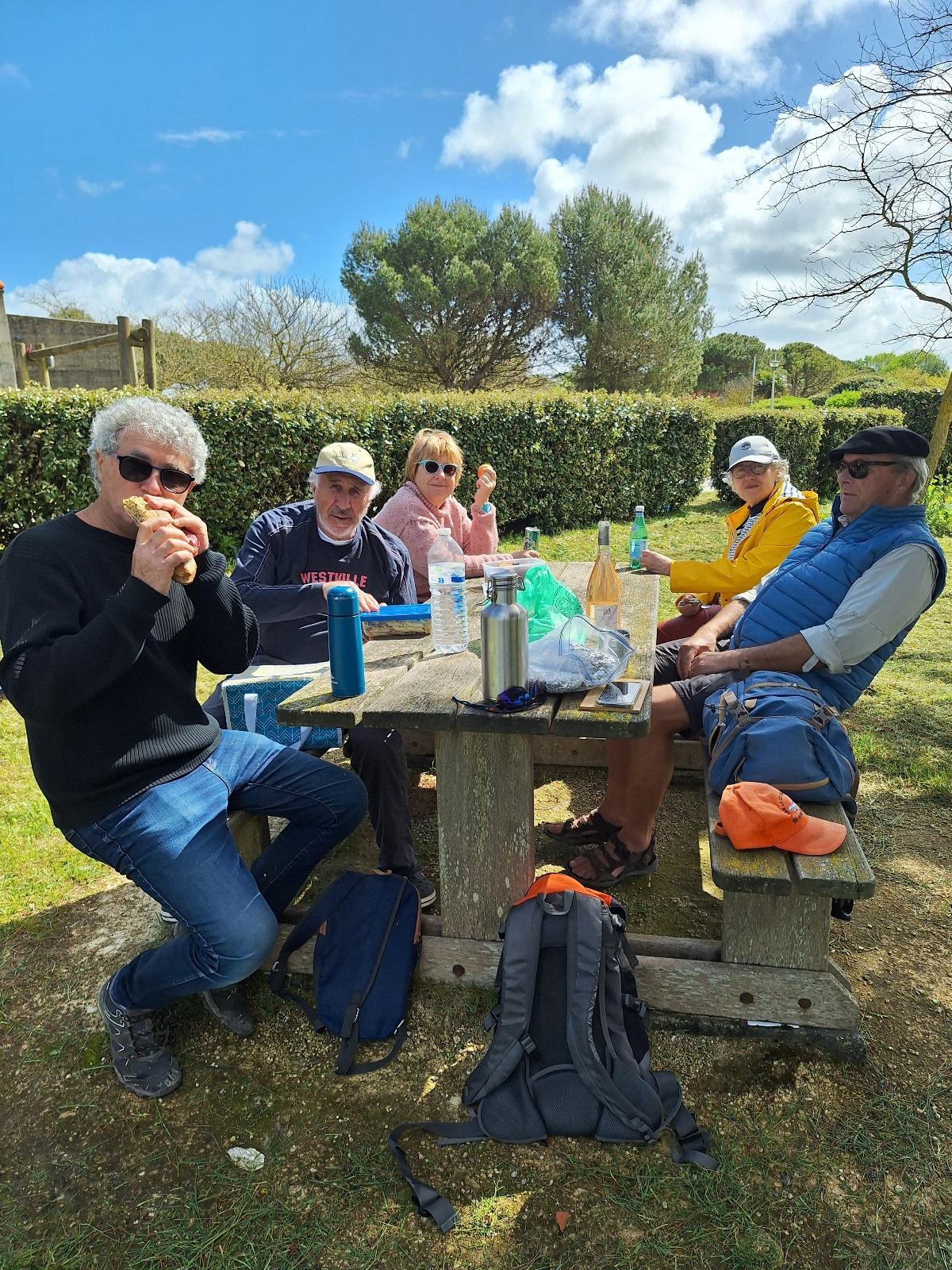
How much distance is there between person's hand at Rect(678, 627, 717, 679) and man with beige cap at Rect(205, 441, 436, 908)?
1169 mm

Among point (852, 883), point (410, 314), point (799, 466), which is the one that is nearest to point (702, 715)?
point (852, 883)

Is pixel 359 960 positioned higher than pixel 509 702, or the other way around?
pixel 509 702

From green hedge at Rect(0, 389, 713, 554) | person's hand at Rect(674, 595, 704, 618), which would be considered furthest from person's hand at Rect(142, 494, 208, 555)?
green hedge at Rect(0, 389, 713, 554)

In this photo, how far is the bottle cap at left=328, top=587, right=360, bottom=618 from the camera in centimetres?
203

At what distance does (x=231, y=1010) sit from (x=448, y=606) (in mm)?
1339

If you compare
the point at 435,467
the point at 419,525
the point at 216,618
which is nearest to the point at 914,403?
the point at 435,467

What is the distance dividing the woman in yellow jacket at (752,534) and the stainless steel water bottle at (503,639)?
1891 millimetres

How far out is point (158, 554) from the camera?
1.75 m

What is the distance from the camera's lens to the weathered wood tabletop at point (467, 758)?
191 cm

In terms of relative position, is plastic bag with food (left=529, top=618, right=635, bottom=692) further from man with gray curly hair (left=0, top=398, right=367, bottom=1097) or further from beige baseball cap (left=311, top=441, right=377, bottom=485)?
beige baseball cap (left=311, top=441, right=377, bottom=485)

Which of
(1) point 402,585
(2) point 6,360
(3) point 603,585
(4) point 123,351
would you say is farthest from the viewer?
(2) point 6,360

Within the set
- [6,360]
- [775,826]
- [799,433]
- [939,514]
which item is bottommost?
[775,826]

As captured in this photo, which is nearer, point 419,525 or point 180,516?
point 180,516

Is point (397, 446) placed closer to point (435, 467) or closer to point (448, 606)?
point (435, 467)
